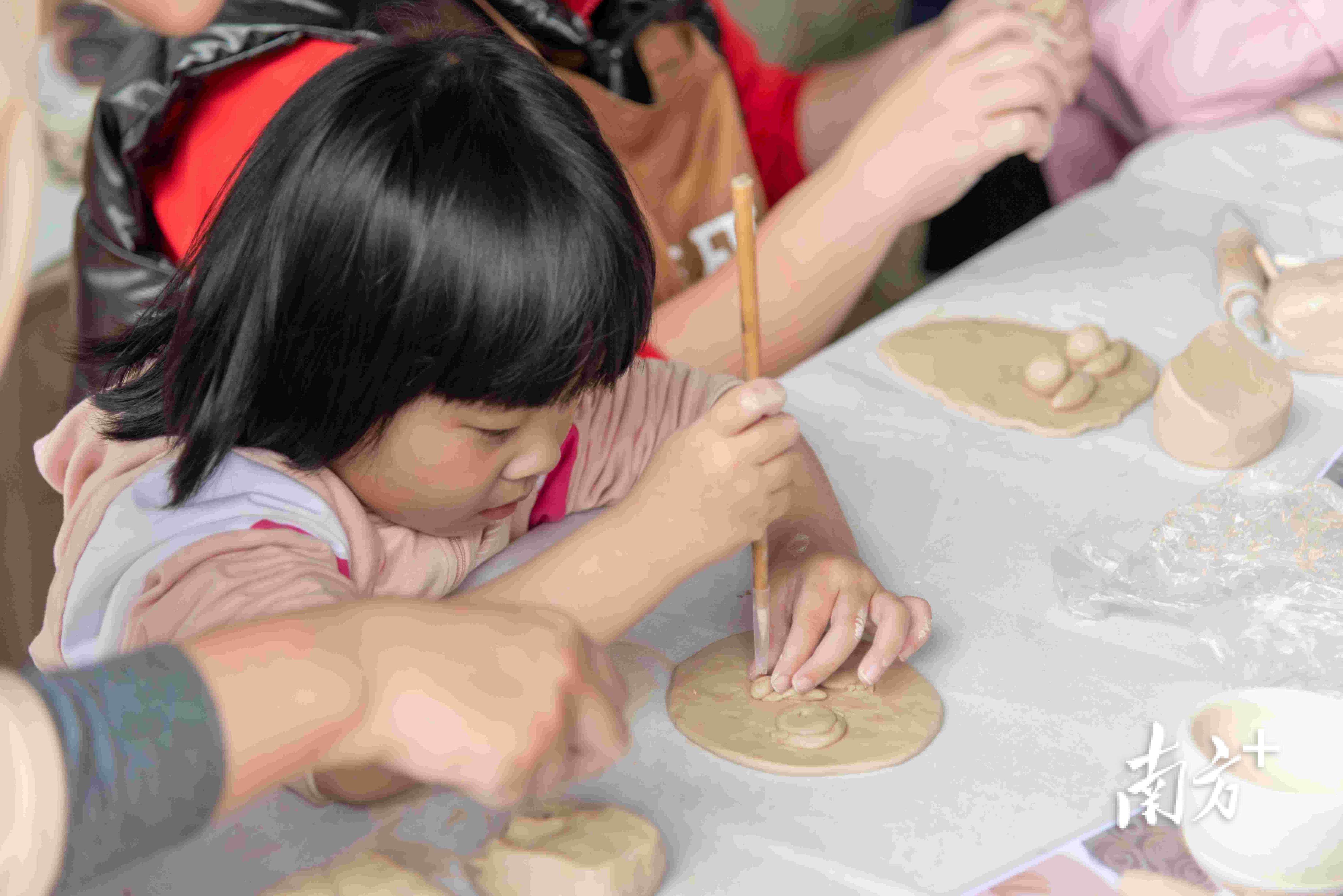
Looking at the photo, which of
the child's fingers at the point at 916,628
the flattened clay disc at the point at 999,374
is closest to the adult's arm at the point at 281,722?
the child's fingers at the point at 916,628

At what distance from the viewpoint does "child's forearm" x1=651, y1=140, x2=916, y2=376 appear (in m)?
1.17

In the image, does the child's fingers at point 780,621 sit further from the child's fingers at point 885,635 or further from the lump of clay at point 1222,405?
the lump of clay at point 1222,405

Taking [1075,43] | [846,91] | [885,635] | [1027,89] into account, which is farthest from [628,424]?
[846,91]

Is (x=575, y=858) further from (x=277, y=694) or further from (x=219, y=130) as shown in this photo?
(x=219, y=130)

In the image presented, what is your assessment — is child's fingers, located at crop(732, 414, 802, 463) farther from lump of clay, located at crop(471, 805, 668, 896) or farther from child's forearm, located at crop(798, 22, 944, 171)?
child's forearm, located at crop(798, 22, 944, 171)

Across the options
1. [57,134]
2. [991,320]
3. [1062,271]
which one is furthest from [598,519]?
[57,134]

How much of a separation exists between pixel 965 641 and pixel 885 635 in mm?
65

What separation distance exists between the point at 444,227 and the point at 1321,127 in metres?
1.09

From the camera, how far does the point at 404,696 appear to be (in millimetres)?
537

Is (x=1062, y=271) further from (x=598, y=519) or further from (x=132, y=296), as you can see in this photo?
(x=132, y=296)

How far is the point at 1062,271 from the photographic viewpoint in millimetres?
1218

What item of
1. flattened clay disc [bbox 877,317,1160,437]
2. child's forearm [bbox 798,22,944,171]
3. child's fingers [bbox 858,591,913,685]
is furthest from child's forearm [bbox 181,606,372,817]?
child's forearm [bbox 798,22,944,171]

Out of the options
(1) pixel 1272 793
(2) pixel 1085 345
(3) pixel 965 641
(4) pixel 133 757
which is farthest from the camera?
(2) pixel 1085 345

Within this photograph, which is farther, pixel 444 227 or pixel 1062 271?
pixel 1062 271
